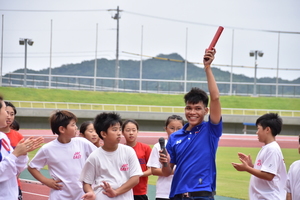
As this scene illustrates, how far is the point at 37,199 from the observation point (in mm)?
9406

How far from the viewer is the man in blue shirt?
4059mm

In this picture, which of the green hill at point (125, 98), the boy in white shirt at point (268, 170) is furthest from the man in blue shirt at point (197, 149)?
the green hill at point (125, 98)

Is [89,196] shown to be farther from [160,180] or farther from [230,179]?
[230,179]

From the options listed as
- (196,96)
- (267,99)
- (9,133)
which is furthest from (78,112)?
(196,96)

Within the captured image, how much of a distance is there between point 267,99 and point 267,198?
48.8 meters

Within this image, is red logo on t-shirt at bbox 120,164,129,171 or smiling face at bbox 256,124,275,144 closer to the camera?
red logo on t-shirt at bbox 120,164,129,171

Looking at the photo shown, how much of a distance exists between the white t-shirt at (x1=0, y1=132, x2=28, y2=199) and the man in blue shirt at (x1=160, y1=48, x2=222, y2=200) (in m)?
1.31

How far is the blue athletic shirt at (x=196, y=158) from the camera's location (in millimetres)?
4066

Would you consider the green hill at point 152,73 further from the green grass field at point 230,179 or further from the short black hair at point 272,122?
the short black hair at point 272,122

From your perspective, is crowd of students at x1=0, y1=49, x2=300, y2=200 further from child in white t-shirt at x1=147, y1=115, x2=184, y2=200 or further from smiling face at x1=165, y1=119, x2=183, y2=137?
smiling face at x1=165, y1=119, x2=183, y2=137

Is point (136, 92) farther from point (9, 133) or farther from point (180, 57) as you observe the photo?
point (180, 57)

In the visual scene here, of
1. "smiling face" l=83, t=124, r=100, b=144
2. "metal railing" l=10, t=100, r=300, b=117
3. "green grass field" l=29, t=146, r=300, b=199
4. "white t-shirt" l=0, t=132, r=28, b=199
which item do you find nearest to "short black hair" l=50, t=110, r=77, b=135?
"white t-shirt" l=0, t=132, r=28, b=199

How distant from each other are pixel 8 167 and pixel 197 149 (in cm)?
168

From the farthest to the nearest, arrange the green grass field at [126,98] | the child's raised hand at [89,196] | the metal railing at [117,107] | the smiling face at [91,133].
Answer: the green grass field at [126,98]
the metal railing at [117,107]
the smiling face at [91,133]
the child's raised hand at [89,196]
